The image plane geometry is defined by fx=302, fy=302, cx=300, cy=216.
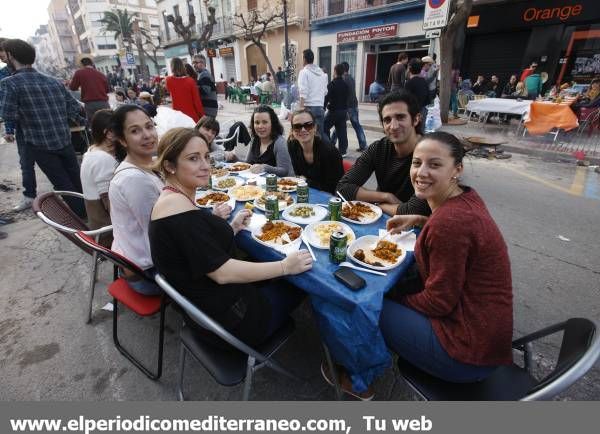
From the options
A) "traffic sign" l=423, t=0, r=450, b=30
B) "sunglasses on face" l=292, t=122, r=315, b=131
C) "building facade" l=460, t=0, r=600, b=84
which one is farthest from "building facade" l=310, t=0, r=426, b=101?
"sunglasses on face" l=292, t=122, r=315, b=131

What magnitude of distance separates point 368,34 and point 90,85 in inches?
510

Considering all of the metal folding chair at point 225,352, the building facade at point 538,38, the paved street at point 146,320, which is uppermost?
the building facade at point 538,38

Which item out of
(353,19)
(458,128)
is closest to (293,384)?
(458,128)

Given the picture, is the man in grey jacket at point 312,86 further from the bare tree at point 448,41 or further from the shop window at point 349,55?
the shop window at point 349,55

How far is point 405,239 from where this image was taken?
189 cm

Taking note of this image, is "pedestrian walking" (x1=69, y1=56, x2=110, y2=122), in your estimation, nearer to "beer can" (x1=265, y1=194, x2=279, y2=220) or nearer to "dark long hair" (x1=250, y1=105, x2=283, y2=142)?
"dark long hair" (x1=250, y1=105, x2=283, y2=142)

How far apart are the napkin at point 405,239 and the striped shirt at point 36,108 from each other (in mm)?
4675

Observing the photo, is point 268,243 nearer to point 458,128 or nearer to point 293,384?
point 293,384

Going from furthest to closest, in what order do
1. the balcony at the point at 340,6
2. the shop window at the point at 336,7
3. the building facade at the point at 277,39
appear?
the building facade at the point at 277,39, the shop window at the point at 336,7, the balcony at the point at 340,6

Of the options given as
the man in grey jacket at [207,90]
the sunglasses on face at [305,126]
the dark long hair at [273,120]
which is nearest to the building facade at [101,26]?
the man in grey jacket at [207,90]

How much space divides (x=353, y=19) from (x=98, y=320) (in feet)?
57.5

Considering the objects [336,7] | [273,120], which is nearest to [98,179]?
[273,120]

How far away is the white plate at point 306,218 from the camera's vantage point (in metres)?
2.16

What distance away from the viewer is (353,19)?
15.5 meters
